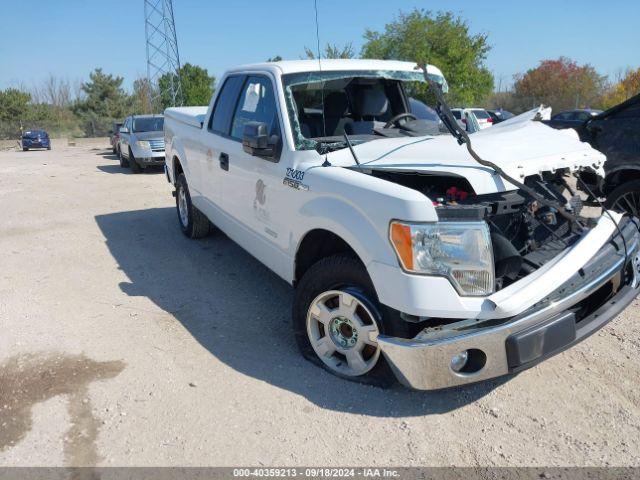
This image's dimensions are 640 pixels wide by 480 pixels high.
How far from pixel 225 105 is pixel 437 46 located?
23.5m

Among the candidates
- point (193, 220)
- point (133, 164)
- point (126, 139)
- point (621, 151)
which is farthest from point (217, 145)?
point (126, 139)

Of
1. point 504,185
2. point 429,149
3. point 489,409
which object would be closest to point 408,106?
point 429,149

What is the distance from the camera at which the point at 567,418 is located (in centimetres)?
297

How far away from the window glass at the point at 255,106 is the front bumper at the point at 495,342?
2050 mm

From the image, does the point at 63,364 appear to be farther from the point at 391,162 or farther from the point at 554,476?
the point at 554,476

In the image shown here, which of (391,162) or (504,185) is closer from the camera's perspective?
(504,185)

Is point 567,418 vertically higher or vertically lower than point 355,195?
lower

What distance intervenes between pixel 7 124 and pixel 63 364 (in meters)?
46.6

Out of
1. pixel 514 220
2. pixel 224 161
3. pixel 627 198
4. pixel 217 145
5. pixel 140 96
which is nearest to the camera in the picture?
pixel 514 220

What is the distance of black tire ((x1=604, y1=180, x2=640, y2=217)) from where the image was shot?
5.58m

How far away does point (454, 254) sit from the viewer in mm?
2688

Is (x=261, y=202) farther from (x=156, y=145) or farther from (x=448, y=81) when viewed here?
(x=448, y=81)

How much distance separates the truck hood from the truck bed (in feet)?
8.35

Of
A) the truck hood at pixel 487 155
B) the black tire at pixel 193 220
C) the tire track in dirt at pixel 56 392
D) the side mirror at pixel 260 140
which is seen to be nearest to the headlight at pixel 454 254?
the truck hood at pixel 487 155
